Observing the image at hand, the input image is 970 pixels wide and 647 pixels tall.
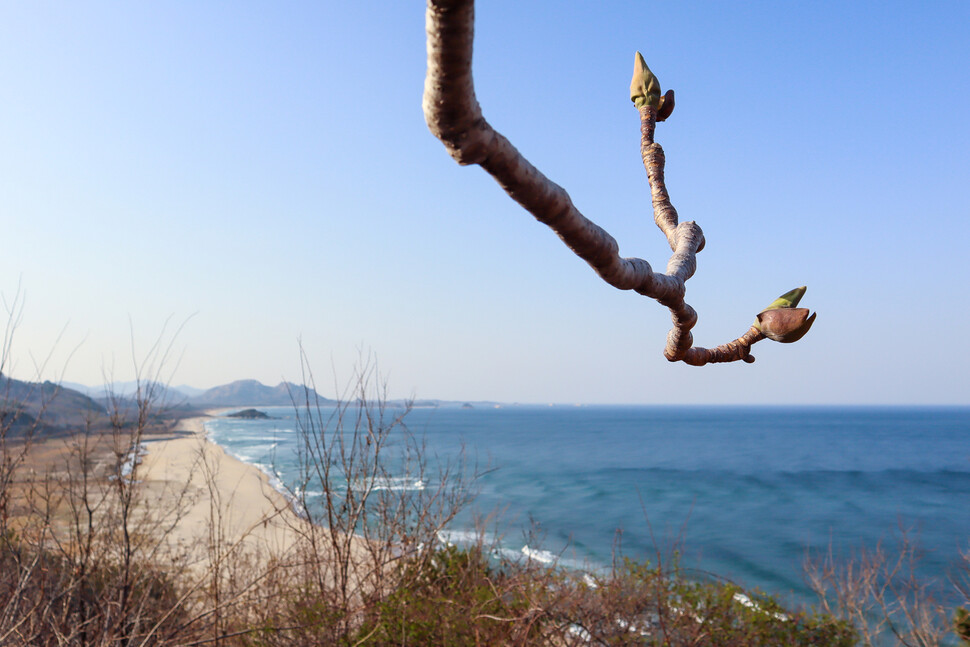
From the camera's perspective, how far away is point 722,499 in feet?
104

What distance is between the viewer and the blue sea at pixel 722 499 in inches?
771

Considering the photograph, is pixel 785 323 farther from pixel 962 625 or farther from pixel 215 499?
pixel 215 499

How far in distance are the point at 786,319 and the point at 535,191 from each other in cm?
A: 49

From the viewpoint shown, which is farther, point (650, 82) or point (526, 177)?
point (650, 82)

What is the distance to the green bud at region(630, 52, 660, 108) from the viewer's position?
114 centimetres

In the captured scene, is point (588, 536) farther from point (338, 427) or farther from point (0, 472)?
point (0, 472)

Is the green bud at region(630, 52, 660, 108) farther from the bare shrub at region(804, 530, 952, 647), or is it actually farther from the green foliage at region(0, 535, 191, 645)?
the bare shrub at region(804, 530, 952, 647)

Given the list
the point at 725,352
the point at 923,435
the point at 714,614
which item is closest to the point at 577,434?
the point at 923,435

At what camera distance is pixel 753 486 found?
36.2 m

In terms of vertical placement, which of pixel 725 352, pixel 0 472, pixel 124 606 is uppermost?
pixel 725 352

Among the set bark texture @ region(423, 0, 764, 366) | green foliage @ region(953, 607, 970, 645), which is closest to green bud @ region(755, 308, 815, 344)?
bark texture @ region(423, 0, 764, 366)

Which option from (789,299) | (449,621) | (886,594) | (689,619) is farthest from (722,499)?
(789,299)

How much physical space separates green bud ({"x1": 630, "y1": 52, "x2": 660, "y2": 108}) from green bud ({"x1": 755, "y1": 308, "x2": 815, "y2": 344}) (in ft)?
1.86

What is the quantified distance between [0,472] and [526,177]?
480 cm
